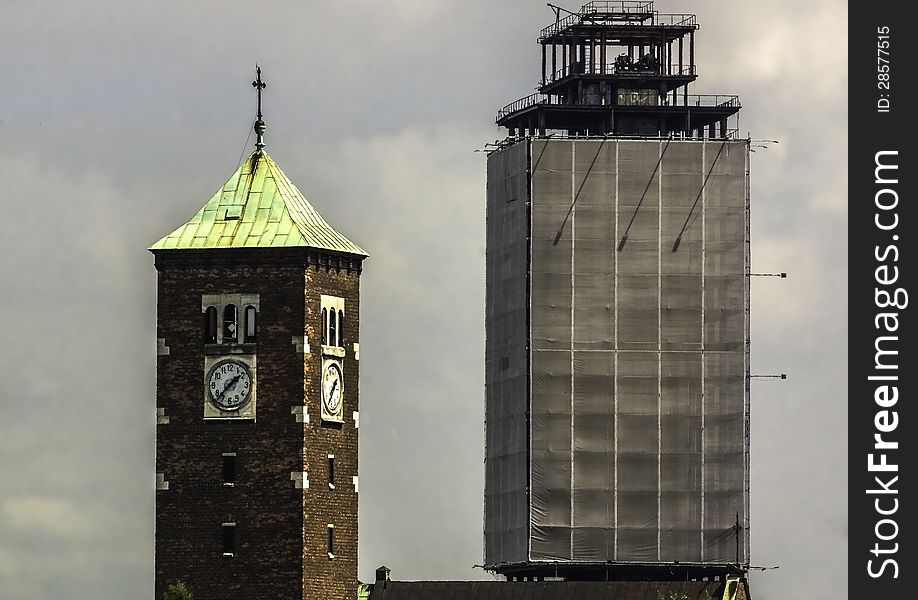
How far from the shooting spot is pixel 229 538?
138m

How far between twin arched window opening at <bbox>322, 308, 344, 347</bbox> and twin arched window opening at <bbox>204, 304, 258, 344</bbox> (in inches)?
125

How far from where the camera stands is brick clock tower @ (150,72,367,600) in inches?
5428

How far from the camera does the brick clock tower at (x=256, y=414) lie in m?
138

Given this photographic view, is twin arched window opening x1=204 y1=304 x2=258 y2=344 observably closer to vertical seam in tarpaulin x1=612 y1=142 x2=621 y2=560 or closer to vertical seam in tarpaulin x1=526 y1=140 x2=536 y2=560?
vertical seam in tarpaulin x1=526 y1=140 x2=536 y2=560

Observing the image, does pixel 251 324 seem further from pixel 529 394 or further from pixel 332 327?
pixel 529 394

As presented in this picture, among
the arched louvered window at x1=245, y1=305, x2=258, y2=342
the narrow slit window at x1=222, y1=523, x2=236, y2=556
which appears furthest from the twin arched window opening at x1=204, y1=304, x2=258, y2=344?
the narrow slit window at x1=222, y1=523, x2=236, y2=556

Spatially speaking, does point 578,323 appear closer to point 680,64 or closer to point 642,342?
point 642,342

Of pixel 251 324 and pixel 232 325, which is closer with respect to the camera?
pixel 251 324

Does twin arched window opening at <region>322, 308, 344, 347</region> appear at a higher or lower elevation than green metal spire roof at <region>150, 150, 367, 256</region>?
lower

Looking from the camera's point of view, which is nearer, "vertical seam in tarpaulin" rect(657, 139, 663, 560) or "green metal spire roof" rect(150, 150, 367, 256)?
"green metal spire roof" rect(150, 150, 367, 256)

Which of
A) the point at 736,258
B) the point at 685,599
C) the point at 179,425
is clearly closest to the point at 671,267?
the point at 736,258

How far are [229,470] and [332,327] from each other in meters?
7.87

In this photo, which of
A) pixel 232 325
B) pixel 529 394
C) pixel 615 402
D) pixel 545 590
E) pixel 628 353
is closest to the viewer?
pixel 232 325

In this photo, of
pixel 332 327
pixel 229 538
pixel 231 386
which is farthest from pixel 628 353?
pixel 229 538
